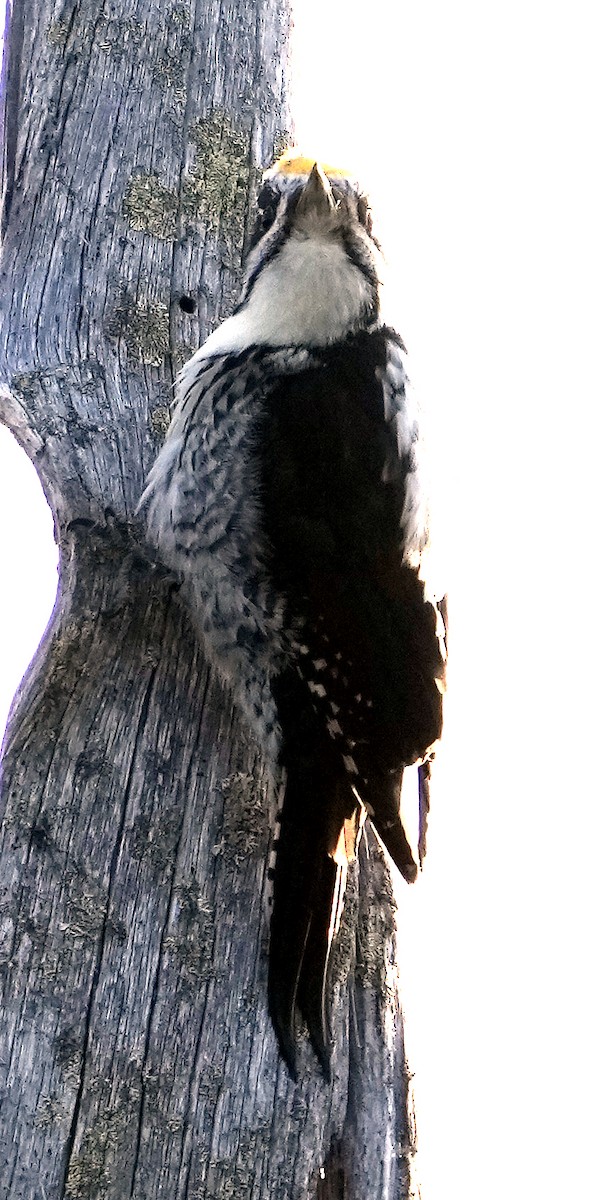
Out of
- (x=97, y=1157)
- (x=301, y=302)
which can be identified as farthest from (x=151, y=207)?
(x=97, y=1157)

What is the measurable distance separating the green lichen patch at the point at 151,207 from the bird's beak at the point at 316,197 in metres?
0.30

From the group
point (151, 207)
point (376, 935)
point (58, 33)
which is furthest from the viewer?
point (58, 33)

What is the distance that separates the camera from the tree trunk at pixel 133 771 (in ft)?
6.49

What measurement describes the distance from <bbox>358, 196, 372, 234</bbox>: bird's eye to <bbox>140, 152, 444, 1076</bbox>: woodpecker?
0.04m

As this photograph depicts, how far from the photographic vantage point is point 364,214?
102 inches

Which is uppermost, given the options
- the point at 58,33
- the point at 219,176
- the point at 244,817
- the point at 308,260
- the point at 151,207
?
the point at 58,33

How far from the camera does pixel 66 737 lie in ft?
7.15

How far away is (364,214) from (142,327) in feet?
1.68

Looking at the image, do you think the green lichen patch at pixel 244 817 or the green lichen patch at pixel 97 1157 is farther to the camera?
the green lichen patch at pixel 244 817

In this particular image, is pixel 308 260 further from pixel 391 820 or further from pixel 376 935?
pixel 376 935

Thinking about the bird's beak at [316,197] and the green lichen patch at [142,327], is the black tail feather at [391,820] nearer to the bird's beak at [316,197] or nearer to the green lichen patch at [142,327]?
the green lichen patch at [142,327]

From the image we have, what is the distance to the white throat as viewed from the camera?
8.05ft

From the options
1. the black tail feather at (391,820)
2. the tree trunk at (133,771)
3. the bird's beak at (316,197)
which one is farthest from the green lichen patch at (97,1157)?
the bird's beak at (316,197)

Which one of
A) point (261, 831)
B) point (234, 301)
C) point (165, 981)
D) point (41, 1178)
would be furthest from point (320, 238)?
point (41, 1178)
